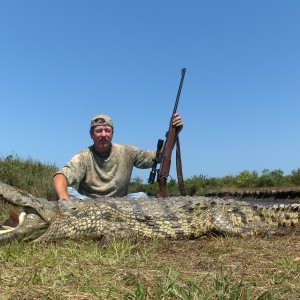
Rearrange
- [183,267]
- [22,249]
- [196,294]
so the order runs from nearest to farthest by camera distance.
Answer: [196,294] → [183,267] → [22,249]

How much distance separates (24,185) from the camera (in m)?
14.7

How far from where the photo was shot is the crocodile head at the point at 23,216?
5.14 m

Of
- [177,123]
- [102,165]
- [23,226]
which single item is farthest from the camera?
[177,123]

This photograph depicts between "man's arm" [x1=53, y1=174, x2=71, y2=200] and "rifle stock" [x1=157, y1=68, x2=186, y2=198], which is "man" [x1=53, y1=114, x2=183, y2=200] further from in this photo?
"rifle stock" [x1=157, y1=68, x2=186, y2=198]

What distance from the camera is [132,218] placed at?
5992 mm

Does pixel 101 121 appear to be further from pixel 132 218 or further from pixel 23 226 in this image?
pixel 23 226

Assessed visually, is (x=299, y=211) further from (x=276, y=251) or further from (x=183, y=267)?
(x=183, y=267)

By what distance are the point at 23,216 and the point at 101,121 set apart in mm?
2865

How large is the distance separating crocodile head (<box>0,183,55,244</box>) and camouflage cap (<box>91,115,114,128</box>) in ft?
8.02

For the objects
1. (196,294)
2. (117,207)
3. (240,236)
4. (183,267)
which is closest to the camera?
(196,294)

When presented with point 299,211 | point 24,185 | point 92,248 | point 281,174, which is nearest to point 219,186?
point 281,174

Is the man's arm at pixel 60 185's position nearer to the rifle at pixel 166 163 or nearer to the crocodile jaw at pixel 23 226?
the crocodile jaw at pixel 23 226

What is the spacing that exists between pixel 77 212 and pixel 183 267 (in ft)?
7.04

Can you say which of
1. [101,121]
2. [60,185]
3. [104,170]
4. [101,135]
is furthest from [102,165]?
[60,185]
